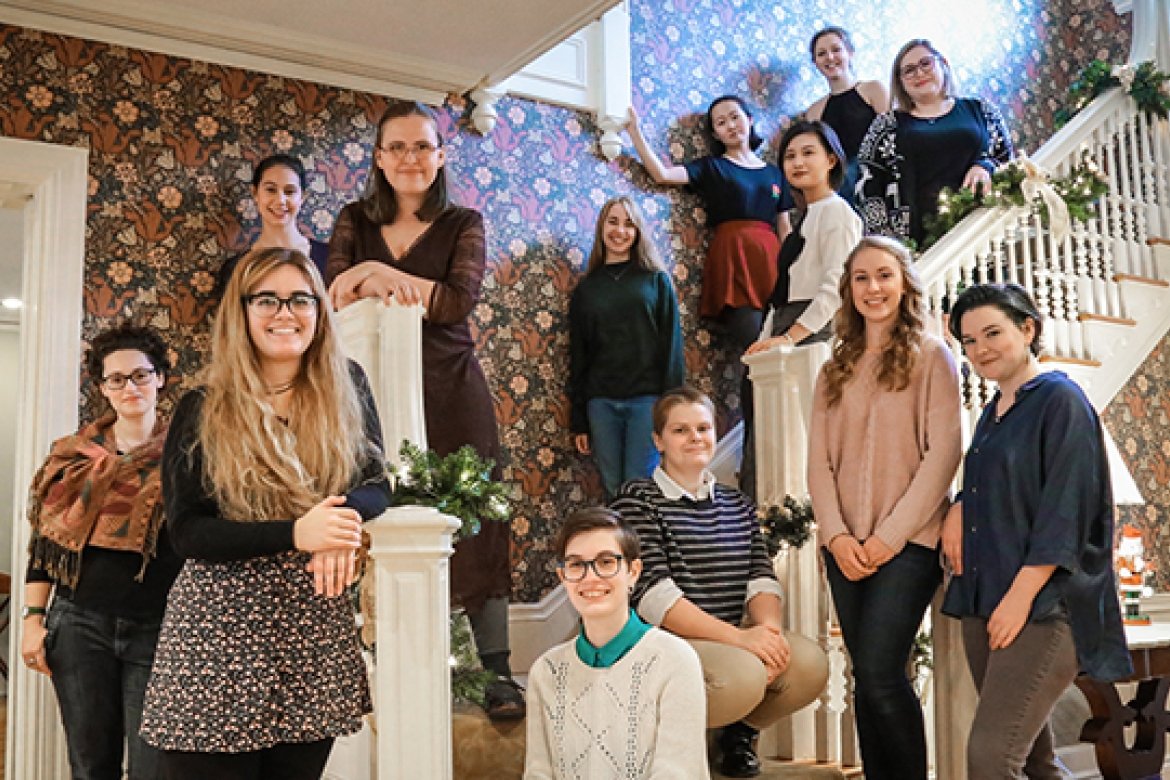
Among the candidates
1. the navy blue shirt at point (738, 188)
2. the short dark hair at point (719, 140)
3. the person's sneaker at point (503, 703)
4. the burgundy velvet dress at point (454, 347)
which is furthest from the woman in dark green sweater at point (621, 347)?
the person's sneaker at point (503, 703)

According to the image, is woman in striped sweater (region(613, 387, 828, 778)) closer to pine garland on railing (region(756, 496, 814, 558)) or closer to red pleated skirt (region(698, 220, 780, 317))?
pine garland on railing (region(756, 496, 814, 558))

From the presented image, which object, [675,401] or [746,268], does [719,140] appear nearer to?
[746,268]

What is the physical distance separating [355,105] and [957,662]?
123 inches

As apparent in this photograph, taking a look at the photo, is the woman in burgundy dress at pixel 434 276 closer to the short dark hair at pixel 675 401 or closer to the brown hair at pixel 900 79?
the short dark hair at pixel 675 401

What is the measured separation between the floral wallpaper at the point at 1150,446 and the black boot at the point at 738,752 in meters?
3.39

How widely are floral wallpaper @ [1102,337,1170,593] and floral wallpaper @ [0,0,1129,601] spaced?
6.42ft

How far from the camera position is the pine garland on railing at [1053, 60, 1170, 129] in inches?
231

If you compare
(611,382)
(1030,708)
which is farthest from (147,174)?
(1030,708)

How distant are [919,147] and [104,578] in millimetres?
3705

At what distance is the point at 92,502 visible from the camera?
2.70 metres

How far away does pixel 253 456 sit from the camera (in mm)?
1809

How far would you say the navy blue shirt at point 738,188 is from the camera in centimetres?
540

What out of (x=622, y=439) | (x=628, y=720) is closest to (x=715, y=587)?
(x=628, y=720)

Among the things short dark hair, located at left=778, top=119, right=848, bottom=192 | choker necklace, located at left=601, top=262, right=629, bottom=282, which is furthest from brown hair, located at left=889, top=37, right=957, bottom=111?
choker necklace, located at left=601, top=262, right=629, bottom=282
